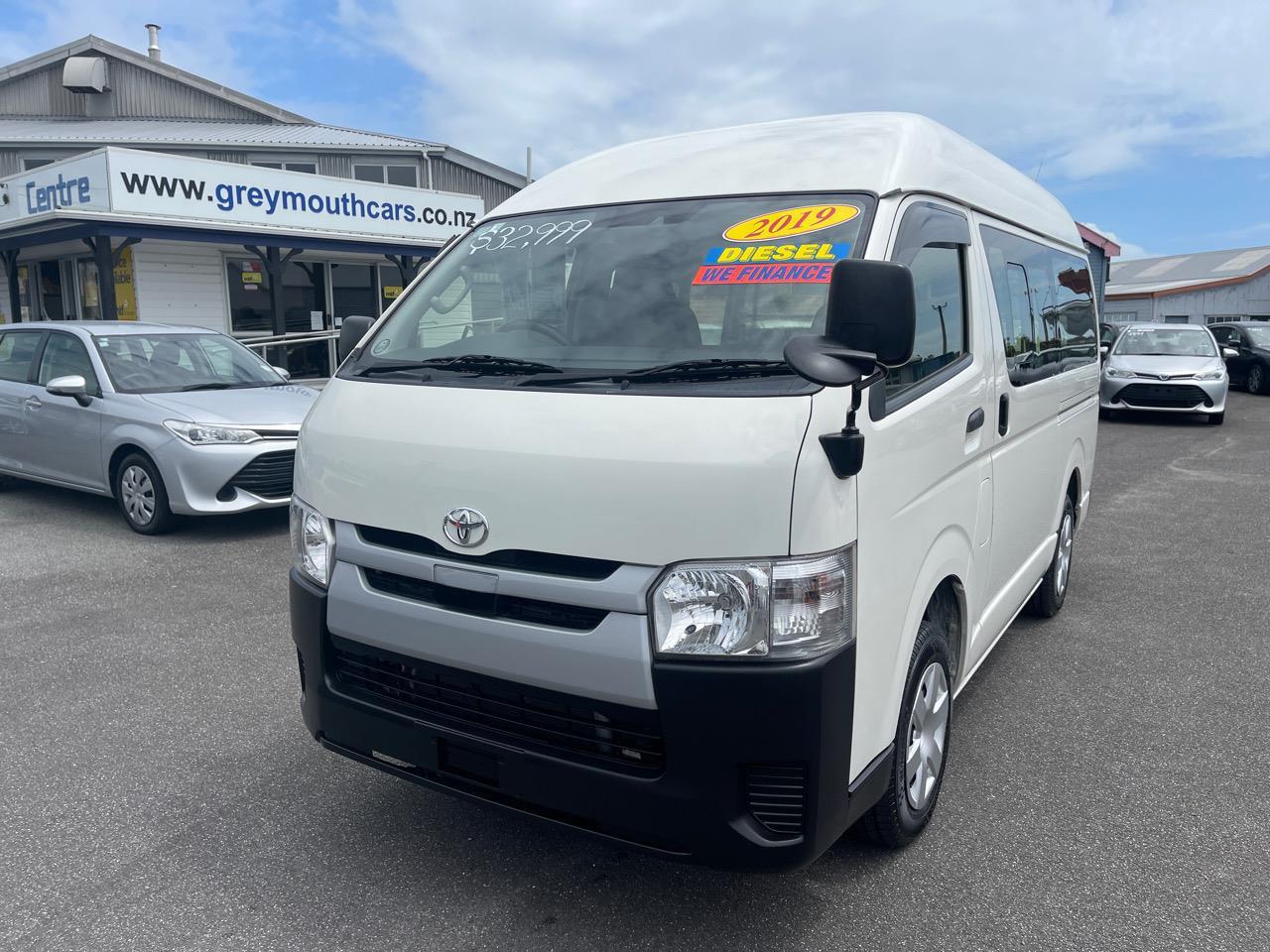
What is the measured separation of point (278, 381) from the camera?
8445 mm

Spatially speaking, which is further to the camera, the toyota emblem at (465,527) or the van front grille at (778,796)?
the toyota emblem at (465,527)

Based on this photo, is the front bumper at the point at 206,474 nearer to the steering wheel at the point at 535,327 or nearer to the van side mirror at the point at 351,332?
the van side mirror at the point at 351,332

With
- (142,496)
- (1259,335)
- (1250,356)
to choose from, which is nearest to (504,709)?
(142,496)

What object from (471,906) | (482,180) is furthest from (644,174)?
(482,180)

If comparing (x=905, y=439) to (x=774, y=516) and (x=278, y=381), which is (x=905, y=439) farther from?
(x=278, y=381)

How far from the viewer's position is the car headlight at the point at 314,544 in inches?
112

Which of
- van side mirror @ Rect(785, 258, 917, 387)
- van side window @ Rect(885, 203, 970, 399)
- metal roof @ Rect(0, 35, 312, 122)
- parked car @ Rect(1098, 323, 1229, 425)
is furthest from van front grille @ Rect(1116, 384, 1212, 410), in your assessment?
metal roof @ Rect(0, 35, 312, 122)

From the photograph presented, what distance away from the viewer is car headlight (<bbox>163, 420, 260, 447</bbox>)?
23.2 ft

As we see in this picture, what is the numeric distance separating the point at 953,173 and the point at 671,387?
153 cm

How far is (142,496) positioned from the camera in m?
7.33

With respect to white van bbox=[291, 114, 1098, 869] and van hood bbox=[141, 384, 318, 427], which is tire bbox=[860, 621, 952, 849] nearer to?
white van bbox=[291, 114, 1098, 869]

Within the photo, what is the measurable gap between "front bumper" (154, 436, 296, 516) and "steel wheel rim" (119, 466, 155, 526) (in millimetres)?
272

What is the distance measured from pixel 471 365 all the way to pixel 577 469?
747 mm

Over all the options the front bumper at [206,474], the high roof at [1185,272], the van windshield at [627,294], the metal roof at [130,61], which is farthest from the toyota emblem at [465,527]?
the high roof at [1185,272]
